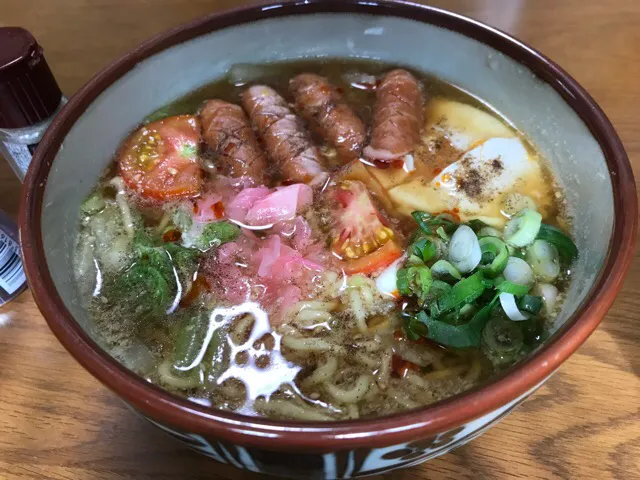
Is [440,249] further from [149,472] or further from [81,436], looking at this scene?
[81,436]

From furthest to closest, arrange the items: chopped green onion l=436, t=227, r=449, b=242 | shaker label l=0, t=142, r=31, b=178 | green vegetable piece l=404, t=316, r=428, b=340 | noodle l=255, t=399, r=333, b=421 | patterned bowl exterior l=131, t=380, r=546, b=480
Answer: shaker label l=0, t=142, r=31, b=178 < chopped green onion l=436, t=227, r=449, b=242 < green vegetable piece l=404, t=316, r=428, b=340 < noodle l=255, t=399, r=333, b=421 < patterned bowl exterior l=131, t=380, r=546, b=480

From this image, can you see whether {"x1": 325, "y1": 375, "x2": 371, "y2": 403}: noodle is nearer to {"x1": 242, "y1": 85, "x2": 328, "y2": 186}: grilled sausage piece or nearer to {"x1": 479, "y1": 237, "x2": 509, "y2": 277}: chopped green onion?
{"x1": 479, "y1": 237, "x2": 509, "y2": 277}: chopped green onion

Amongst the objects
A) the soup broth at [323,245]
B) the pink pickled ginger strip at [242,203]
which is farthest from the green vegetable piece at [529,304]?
the pink pickled ginger strip at [242,203]

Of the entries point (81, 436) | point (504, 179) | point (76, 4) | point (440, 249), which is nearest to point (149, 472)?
point (81, 436)

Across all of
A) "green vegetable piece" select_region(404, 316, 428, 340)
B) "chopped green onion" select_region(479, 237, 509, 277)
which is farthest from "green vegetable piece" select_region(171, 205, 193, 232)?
"chopped green onion" select_region(479, 237, 509, 277)

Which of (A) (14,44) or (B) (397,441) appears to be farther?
(A) (14,44)

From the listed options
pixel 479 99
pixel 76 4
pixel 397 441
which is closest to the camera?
pixel 397 441

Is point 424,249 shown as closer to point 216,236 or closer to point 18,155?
point 216,236

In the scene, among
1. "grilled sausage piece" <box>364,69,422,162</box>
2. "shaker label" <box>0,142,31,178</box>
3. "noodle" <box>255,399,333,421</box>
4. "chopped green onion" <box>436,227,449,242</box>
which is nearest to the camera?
"noodle" <box>255,399,333,421</box>

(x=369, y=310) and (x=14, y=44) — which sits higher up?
(x=14, y=44)

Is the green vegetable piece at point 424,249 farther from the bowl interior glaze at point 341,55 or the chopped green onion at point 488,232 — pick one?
the bowl interior glaze at point 341,55
